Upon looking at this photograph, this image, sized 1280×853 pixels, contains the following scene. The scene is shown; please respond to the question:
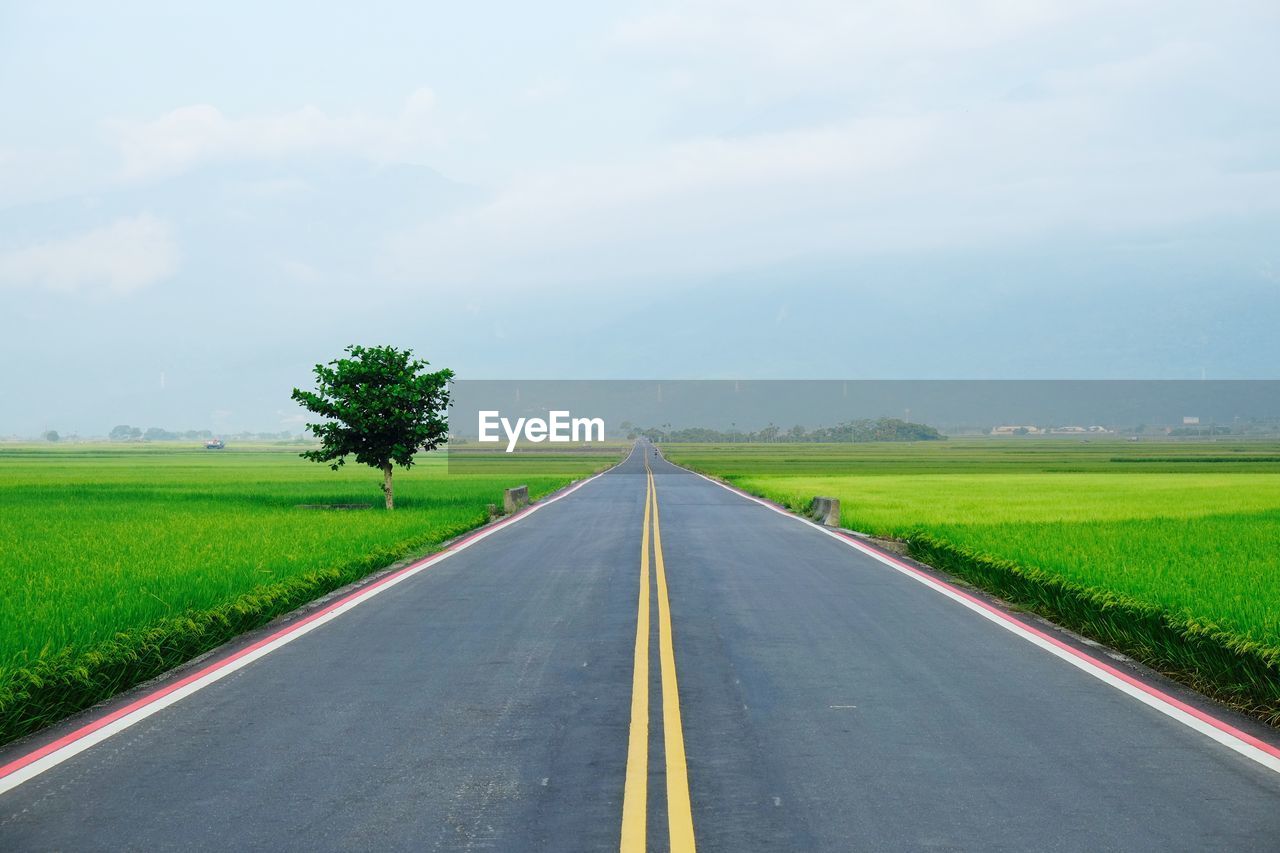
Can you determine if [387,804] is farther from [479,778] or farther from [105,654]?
[105,654]

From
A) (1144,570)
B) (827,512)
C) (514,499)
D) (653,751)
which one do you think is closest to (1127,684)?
(653,751)

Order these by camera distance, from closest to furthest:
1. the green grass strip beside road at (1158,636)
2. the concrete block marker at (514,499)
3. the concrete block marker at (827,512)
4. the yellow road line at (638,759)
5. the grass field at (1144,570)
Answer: the yellow road line at (638,759) < the green grass strip beside road at (1158,636) < the grass field at (1144,570) < the concrete block marker at (827,512) < the concrete block marker at (514,499)

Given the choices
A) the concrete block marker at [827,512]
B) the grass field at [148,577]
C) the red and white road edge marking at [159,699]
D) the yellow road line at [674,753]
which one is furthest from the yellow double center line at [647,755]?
the concrete block marker at [827,512]

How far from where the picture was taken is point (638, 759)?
6152 mm

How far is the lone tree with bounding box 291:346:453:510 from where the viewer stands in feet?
97.1

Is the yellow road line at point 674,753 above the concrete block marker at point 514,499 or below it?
below

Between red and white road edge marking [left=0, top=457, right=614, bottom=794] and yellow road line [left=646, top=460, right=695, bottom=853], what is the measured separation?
3840 millimetres

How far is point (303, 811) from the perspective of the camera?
534cm

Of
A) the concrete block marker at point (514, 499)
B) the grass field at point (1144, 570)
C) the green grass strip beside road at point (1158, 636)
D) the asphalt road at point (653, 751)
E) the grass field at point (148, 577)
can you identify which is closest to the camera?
the asphalt road at point (653, 751)

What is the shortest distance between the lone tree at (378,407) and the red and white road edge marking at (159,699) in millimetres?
15865

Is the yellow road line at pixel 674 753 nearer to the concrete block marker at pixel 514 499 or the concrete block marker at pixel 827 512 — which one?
the concrete block marker at pixel 827 512

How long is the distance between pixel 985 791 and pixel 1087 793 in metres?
0.59

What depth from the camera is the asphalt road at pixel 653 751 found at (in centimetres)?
509

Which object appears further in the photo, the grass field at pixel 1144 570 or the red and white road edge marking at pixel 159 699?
the grass field at pixel 1144 570
